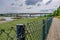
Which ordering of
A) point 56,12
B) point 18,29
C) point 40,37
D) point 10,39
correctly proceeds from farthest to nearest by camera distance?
point 56,12 < point 40,37 < point 10,39 < point 18,29

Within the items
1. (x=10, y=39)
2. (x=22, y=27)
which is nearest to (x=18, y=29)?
(x=22, y=27)

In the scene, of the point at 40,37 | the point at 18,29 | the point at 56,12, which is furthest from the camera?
the point at 56,12

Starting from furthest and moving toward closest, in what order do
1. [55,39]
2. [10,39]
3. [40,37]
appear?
[55,39] < [40,37] < [10,39]

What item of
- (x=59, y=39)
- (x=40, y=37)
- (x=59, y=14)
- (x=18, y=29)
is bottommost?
(x=59, y=14)

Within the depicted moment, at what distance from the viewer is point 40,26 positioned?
4.63 m

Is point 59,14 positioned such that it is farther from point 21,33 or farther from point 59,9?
point 21,33

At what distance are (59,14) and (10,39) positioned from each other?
207ft

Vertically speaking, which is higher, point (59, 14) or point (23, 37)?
point (23, 37)

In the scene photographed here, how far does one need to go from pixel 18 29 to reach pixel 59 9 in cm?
6364

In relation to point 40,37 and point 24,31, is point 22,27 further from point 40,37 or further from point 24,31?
point 40,37

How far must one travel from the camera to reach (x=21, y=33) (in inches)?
86.4

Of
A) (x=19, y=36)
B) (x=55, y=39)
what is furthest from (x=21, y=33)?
(x=55, y=39)

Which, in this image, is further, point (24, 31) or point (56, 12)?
point (56, 12)

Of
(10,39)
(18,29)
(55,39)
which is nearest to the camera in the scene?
(18,29)
